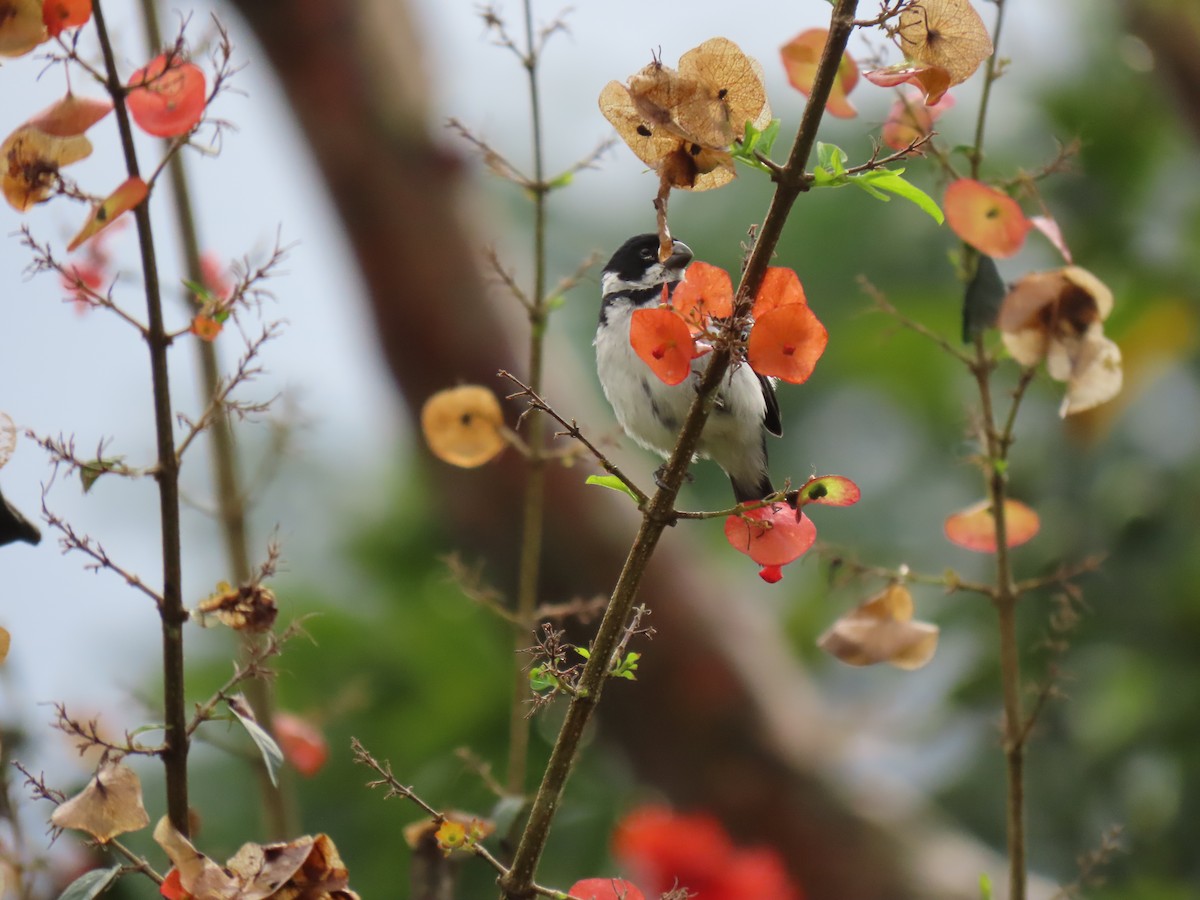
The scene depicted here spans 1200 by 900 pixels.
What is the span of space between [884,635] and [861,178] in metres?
0.37

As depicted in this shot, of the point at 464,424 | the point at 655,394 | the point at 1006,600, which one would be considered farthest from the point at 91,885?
the point at 655,394

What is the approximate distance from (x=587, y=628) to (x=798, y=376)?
279 cm

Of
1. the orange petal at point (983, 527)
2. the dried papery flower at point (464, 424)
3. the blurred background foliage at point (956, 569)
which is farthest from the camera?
the blurred background foliage at point (956, 569)

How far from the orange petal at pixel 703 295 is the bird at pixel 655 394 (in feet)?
3.71

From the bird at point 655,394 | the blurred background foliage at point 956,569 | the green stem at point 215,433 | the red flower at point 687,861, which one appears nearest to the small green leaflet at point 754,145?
the green stem at point 215,433

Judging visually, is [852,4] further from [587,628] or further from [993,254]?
[587,628]

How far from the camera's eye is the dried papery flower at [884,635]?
0.98 m

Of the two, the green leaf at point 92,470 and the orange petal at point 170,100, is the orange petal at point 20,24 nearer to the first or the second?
the orange petal at point 170,100

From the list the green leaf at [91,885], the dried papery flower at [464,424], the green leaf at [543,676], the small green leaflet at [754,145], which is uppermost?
the dried papery flower at [464,424]

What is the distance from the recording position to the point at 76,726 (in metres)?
0.74

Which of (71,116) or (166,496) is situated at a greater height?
(71,116)

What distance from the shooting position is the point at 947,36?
2.66ft

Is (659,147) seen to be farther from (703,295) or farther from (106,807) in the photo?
(106,807)

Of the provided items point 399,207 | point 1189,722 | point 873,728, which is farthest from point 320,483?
point 1189,722
